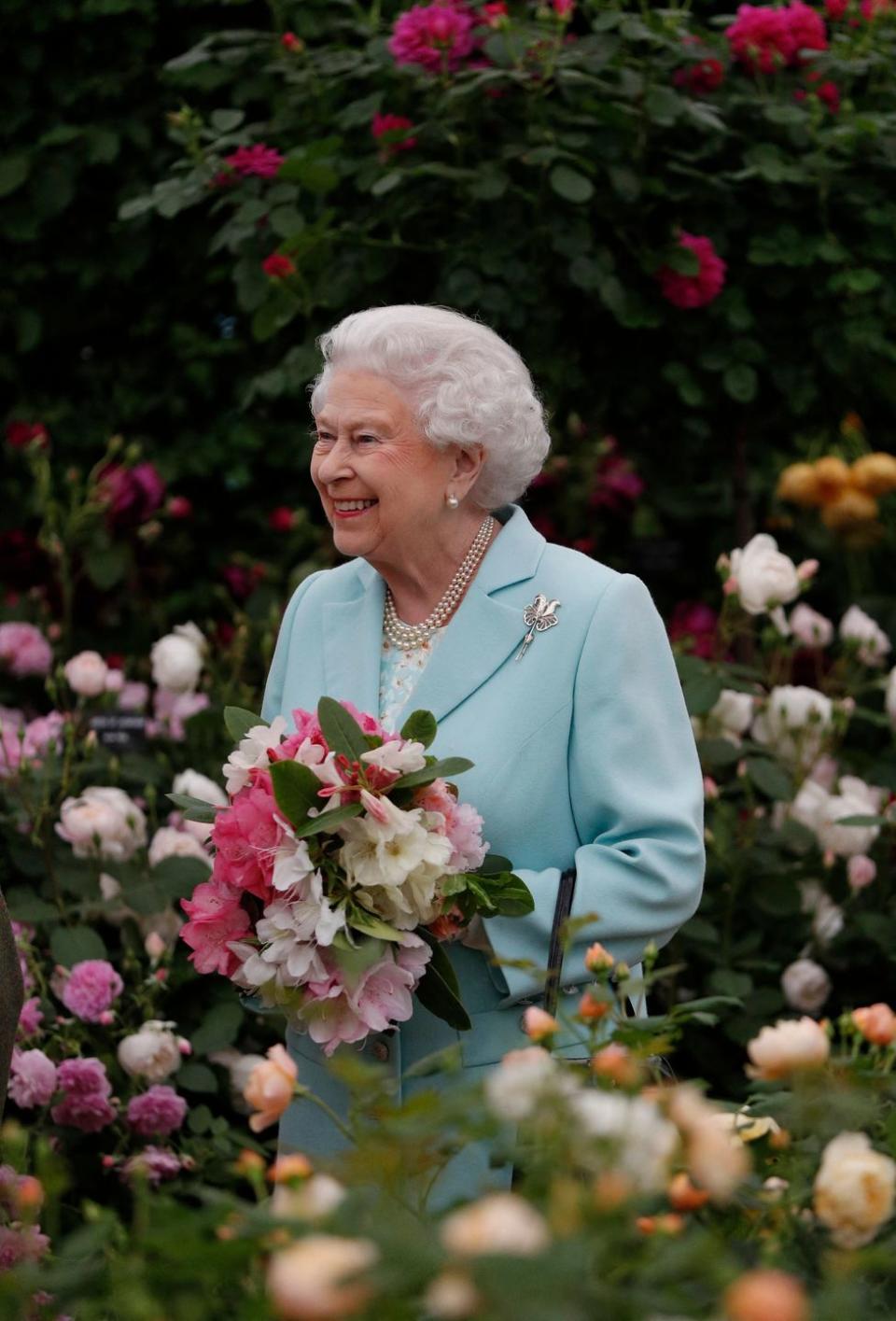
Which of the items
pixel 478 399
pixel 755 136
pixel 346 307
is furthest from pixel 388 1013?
pixel 755 136

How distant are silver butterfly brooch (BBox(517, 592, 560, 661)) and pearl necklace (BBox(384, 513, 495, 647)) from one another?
0.12 metres

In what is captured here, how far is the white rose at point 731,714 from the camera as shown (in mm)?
3497

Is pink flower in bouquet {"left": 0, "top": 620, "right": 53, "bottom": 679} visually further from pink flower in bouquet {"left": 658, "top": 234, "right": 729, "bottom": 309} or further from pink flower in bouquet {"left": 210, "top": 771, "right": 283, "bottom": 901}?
pink flower in bouquet {"left": 210, "top": 771, "right": 283, "bottom": 901}

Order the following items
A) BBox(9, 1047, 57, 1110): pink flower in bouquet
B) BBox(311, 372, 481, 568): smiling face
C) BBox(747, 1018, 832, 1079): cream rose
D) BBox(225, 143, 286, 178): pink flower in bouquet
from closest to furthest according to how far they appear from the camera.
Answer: BBox(747, 1018, 832, 1079): cream rose → BBox(311, 372, 481, 568): smiling face → BBox(9, 1047, 57, 1110): pink flower in bouquet → BBox(225, 143, 286, 178): pink flower in bouquet

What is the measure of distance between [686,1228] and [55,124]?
3.69 meters

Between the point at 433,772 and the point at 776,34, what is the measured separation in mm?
2311

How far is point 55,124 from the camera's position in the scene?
167 inches

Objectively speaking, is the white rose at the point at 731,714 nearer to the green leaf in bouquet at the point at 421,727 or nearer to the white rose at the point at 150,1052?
the white rose at the point at 150,1052

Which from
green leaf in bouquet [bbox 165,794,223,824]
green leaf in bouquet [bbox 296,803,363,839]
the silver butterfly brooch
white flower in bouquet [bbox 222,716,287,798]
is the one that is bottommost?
green leaf in bouquet [bbox 165,794,223,824]

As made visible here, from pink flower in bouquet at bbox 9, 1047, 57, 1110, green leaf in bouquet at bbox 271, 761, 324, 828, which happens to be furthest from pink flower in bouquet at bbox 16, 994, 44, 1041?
green leaf in bouquet at bbox 271, 761, 324, 828

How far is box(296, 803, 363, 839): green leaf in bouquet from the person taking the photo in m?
1.86

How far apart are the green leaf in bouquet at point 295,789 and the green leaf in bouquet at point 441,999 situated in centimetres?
28

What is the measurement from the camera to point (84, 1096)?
279 centimetres

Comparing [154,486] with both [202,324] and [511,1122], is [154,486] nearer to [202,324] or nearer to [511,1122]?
[202,324]
